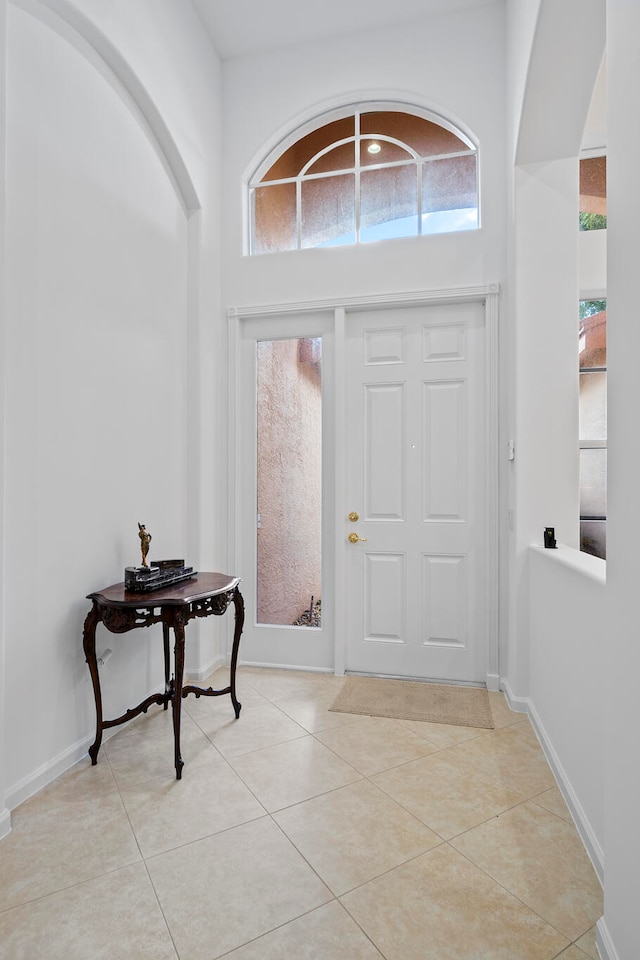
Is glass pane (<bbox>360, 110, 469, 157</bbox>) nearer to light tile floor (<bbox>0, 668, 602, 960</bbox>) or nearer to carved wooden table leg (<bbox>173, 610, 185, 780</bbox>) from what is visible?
carved wooden table leg (<bbox>173, 610, 185, 780</bbox>)

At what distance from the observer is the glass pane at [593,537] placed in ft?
9.25

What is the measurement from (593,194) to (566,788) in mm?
2799

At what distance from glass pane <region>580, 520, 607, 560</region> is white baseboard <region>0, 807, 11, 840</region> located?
2.64 metres

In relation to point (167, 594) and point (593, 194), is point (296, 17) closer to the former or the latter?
point (593, 194)

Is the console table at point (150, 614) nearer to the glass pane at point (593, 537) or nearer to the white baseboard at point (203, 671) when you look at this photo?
the white baseboard at point (203, 671)

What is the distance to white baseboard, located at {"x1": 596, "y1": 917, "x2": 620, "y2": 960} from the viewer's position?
4.09 ft

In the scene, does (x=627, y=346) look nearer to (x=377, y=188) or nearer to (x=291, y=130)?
(x=377, y=188)

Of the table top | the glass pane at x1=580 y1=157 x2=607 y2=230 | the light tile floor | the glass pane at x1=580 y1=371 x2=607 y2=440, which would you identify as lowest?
the light tile floor

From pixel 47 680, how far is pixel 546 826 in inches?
70.8

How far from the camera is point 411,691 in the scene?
299cm

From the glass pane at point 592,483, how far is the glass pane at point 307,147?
2186 mm

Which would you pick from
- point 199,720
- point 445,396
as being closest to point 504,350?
point 445,396

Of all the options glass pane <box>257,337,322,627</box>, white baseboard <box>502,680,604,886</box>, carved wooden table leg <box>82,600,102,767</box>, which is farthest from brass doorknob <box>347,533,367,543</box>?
carved wooden table leg <box>82,600,102,767</box>

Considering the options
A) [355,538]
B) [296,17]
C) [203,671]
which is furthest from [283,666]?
[296,17]
